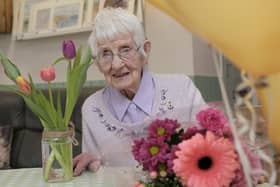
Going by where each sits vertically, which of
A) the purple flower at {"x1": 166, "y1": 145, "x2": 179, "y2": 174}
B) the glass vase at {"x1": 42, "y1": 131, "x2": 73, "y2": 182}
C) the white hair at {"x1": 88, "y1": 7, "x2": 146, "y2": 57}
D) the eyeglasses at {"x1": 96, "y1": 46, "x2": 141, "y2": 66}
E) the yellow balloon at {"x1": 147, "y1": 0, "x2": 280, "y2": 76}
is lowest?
the glass vase at {"x1": 42, "y1": 131, "x2": 73, "y2": 182}

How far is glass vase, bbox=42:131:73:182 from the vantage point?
3.72ft

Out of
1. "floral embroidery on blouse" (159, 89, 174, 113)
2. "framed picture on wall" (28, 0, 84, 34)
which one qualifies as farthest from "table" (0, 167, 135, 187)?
"framed picture on wall" (28, 0, 84, 34)

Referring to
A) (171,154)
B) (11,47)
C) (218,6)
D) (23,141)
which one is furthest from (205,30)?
(11,47)

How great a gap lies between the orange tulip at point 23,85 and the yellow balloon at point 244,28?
68 cm

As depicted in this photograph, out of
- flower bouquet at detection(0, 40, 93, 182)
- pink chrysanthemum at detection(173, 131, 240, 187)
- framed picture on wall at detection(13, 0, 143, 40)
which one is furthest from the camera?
framed picture on wall at detection(13, 0, 143, 40)

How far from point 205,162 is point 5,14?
9.24ft

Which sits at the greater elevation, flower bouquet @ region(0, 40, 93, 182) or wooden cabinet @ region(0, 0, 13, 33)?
wooden cabinet @ region(0, 0, 13, 33)

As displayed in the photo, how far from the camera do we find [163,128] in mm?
709

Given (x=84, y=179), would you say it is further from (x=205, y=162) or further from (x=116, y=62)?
(x=205, y=162)

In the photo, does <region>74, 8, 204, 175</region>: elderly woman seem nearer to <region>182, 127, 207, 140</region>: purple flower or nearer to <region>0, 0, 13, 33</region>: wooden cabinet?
<region>182, 127, 207, 140</region>: purple flower

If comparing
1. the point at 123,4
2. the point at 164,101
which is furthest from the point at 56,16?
the point at 164,101

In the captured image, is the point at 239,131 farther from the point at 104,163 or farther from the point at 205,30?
the point at 104,163

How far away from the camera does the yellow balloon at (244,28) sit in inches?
17.8

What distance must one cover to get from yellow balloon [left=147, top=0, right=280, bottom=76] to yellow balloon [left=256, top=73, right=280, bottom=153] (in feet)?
0.05
